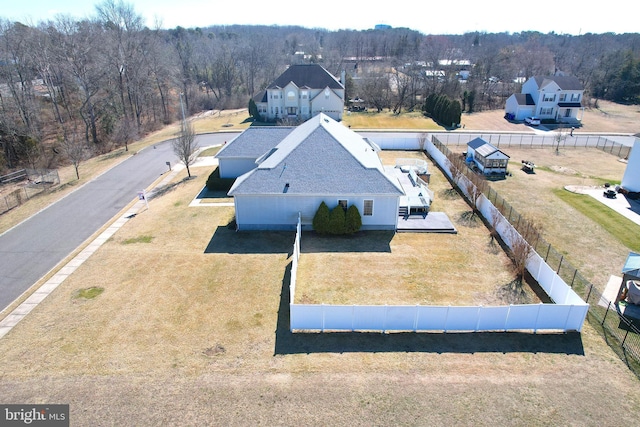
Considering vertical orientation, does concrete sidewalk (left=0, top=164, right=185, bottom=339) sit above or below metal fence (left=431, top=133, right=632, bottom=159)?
below

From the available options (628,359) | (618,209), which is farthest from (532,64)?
(628,359)

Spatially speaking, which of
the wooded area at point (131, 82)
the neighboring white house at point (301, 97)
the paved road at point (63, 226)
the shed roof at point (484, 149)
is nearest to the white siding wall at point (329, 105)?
the neighboring white house at point (301, 97)

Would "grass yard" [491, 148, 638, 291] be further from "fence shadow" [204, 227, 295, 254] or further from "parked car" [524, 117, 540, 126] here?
"fence shadow" [204, 227, 295, 254]

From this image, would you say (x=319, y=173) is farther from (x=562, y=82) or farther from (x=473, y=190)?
(x=562, y=82)

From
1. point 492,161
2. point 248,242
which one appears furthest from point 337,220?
point 492,161

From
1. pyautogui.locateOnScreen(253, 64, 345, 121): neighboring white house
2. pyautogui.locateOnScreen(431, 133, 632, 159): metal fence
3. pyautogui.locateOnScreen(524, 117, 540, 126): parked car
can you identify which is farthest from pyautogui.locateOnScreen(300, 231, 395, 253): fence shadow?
pyautogui.locateOnScreen(524, 117, 540, 126): parked car
